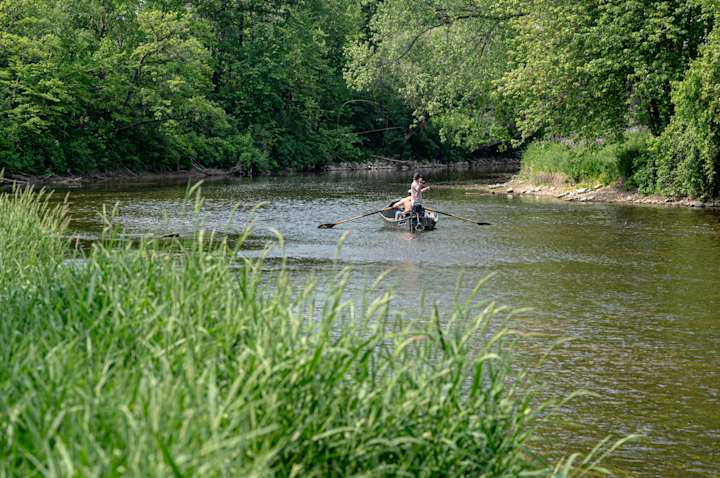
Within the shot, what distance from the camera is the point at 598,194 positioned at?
26484mm

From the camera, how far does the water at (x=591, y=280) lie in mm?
5820

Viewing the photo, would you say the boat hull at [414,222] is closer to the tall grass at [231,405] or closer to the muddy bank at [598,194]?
the muddy bank at [598,194]

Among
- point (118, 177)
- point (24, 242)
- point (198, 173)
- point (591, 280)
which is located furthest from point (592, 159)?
point (198, 173)

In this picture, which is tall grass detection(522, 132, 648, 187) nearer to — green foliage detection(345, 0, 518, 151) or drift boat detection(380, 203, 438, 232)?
green foliage detection(345, 0, 518, 151)

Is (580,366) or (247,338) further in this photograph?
(580,366)

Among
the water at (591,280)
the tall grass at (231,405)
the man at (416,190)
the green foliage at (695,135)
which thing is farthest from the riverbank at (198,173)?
the tall grass at (231,405)

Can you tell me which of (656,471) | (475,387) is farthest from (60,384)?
(656,471)

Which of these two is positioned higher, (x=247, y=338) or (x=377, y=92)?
(x=377, y=92)

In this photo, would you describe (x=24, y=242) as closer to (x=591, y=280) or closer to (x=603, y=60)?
(x=591, y=280)

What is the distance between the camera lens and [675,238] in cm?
1602

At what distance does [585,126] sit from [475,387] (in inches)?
892

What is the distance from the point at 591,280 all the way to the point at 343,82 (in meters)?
55.4

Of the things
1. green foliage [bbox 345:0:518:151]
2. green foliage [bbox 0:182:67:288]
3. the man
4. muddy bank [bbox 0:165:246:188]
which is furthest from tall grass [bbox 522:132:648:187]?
green foliage [bbox 0:182:67:288]

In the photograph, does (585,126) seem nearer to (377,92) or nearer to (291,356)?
(291,356)
